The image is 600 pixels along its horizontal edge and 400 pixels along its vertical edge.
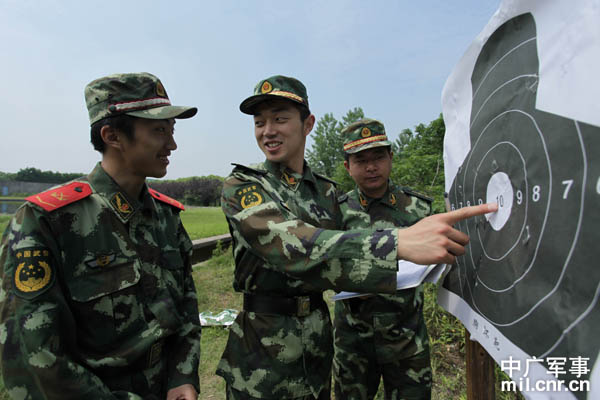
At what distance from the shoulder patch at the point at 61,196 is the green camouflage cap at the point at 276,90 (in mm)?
841

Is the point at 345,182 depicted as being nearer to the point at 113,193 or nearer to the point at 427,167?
the point at 427,167

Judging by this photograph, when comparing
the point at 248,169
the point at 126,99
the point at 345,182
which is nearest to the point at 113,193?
the point at 126,99

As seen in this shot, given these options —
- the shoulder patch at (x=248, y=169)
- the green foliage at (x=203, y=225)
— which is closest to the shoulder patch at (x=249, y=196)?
the shoulder patch at (x=248, y=169)

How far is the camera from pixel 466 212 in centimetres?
108

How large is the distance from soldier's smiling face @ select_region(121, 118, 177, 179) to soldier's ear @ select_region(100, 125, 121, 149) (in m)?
0.03

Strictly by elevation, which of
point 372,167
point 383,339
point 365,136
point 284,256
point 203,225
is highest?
point 365,136

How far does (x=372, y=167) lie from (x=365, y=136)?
10.0 inches

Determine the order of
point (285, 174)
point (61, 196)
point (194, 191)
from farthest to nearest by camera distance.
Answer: point (194, 191)
point (285, 174)
point (61, 196)

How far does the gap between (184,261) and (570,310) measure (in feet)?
5.57

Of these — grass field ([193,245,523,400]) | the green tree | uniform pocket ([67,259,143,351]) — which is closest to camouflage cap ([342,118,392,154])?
uniform pocket ([67,259,143,351])

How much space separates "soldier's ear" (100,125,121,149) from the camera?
1449 millimetres

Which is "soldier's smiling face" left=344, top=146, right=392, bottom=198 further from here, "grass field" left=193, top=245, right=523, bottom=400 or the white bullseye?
"grass field" left=193, top=245, right=523, bottom=400

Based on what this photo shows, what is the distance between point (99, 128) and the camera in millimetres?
1459

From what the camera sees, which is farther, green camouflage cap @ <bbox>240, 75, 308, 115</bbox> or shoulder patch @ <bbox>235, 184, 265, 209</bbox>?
green camouflage cap @ <bbox>240, 75, 308, 115</bbox>
